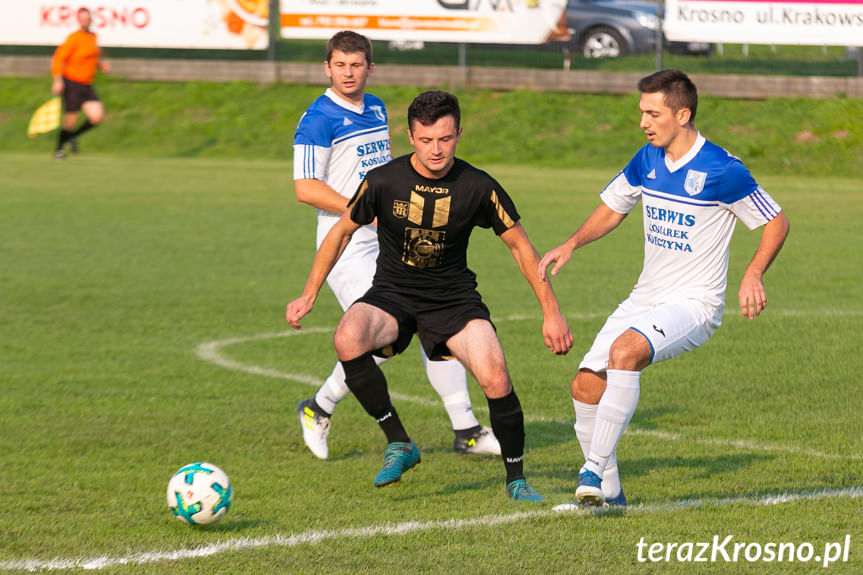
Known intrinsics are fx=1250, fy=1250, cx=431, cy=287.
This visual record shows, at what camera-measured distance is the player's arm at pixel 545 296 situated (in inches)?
231

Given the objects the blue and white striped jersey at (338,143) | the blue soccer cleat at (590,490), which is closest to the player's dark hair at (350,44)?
the blue and white striped jersey at (338,143)

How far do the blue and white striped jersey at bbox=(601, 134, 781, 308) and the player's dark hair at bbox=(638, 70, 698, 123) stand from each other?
0.61 ft

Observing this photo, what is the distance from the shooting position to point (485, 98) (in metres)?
25.9

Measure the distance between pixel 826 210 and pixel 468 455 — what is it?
11613 millimetres

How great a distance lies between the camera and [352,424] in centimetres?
762

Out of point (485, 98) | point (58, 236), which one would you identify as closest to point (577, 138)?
point (485, 98)

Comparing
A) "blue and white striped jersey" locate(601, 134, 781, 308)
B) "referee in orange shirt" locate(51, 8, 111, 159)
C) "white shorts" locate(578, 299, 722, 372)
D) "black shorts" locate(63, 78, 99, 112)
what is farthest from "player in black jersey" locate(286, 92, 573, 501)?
"black shorts" locate(63, 78, 99, 112)

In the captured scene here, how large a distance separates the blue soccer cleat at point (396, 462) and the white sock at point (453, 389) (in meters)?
0.77

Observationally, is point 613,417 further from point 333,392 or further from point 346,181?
point 346,181

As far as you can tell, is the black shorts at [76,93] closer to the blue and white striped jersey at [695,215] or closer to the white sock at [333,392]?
the white sock at [333,392]

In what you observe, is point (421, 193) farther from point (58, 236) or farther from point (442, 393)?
point (58, 236)

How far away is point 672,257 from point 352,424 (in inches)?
98.6

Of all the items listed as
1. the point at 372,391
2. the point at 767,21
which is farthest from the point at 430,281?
the point at 767,21

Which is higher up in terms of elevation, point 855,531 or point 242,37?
point 242,37
